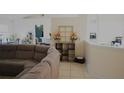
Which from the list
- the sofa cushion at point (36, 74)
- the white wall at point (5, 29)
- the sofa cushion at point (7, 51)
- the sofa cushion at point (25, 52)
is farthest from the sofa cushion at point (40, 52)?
the white wall at point (5, 29)

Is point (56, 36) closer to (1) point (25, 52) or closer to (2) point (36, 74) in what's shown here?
(1) point (25, 52)

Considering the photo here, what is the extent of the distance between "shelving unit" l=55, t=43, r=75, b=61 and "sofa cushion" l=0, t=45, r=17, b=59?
7.62ft

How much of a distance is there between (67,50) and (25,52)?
95.1 inches

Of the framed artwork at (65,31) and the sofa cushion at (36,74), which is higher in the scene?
the framed artwork at (65,31)

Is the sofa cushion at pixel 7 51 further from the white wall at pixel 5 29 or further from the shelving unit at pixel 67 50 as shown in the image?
the white wall at pixel 5 29

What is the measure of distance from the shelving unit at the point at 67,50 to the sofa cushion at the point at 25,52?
81.3 inches

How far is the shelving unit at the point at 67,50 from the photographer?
22.7 feet

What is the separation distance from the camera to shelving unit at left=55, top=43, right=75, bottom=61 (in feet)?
22.7

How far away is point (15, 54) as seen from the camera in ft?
16.5

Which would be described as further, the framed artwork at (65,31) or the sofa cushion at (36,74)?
the framed artwork at (65,31)

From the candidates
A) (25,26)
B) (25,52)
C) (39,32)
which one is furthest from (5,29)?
(25,52)

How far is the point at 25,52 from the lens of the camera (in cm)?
501

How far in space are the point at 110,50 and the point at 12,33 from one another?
7.99 metres
